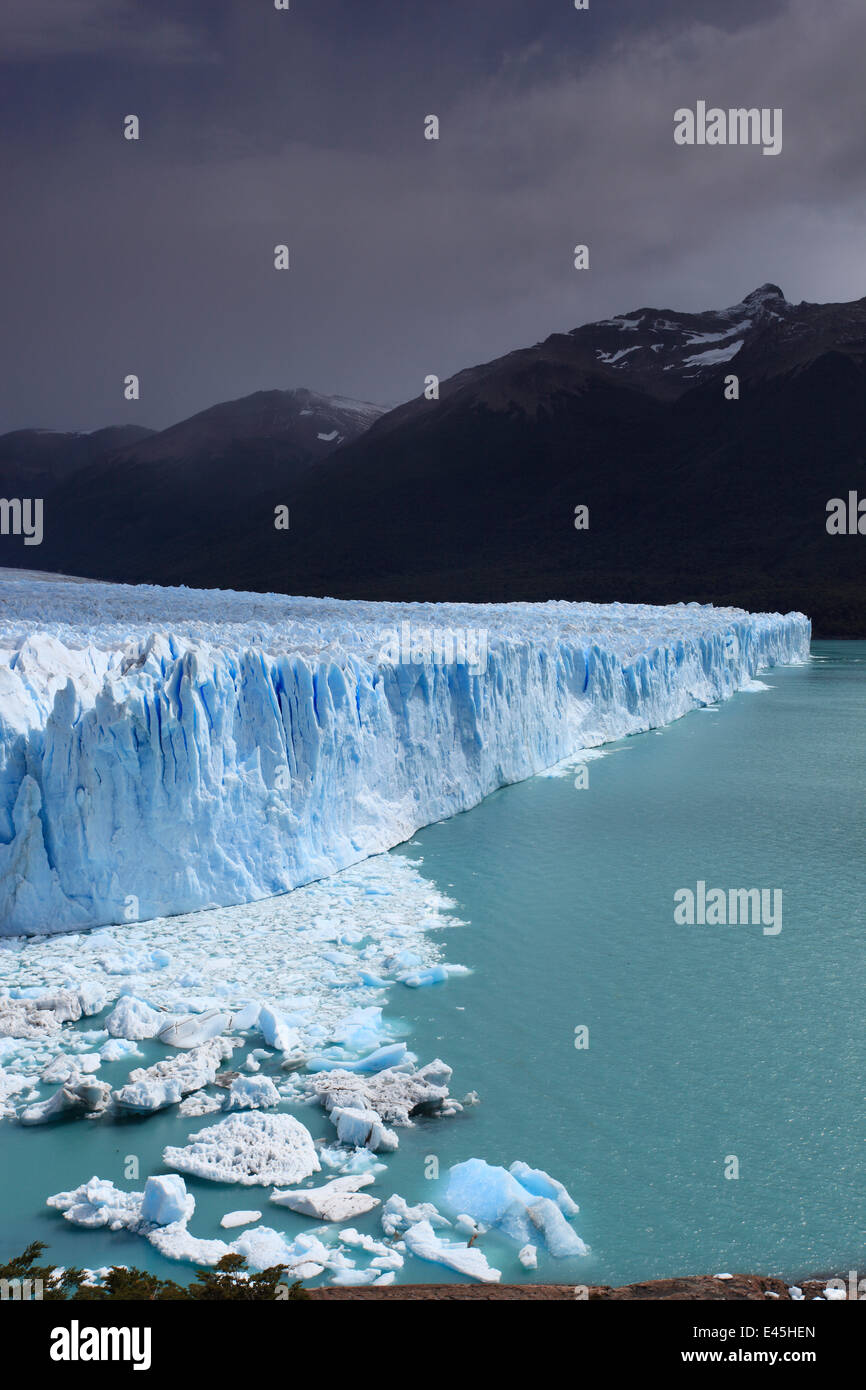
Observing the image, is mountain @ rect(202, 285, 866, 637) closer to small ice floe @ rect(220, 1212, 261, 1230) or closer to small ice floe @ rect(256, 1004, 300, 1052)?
small ice floe @ rect(256, 1004, 300, 1052)

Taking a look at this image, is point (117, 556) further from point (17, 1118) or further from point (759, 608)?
point (17, 1118)

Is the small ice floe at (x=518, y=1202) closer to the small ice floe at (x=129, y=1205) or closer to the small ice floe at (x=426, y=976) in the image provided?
the small ice floe at (x=129, y=1205)

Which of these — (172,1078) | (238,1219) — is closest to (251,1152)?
(238,1219)

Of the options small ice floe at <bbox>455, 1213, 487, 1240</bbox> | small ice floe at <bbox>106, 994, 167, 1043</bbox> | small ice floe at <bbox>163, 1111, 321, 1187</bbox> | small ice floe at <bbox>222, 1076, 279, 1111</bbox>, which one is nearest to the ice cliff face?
small ice floe at <bbox>106, 994, 167, 1043</bbox>

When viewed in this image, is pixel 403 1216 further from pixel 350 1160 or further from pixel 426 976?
pixel 426 976

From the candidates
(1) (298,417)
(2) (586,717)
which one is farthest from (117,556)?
(2) (586,717)

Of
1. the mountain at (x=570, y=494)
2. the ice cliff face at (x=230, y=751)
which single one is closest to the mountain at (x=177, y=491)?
the mountain at (x=570, y=494)
